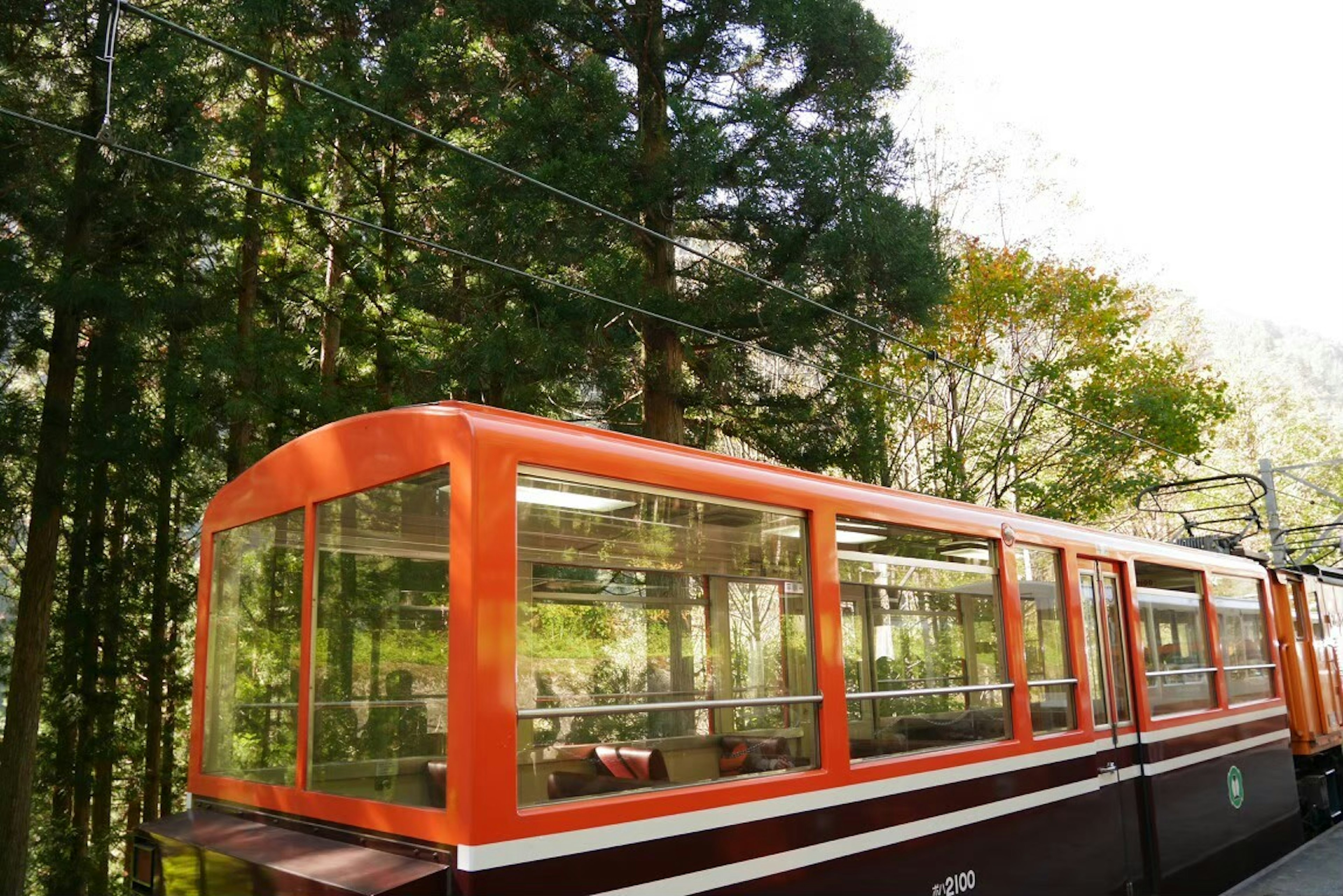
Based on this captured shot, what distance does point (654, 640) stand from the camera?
557cm

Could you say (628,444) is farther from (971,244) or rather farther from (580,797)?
(971,244)

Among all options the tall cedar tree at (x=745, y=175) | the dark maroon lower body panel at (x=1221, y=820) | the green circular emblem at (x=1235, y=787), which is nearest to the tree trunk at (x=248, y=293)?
the tall cedar tree at (x=745, y=175)

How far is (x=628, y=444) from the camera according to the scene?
4.30 meters

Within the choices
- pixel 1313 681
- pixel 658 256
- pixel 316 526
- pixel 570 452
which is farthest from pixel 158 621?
pixel 1313 681

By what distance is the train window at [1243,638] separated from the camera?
945cm

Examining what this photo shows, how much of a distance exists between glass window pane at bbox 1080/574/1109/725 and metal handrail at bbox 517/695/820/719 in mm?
3420

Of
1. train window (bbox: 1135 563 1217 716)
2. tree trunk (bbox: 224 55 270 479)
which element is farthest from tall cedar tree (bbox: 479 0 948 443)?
train window (bbox: 1135 563 1217 716)

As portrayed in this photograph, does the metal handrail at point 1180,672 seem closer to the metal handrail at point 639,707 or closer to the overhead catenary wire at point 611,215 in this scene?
the overhead catenary wire at point 611,215

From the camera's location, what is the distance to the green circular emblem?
9.05 metres

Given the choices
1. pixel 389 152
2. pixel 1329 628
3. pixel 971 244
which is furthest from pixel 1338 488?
pixel 389 152

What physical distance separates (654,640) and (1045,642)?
2702 mm

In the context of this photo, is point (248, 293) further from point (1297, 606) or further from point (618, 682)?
point (1297, 606)

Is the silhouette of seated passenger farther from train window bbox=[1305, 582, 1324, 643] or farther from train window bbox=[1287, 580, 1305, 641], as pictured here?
train window bbox=[1305, 582, 1324, 643]

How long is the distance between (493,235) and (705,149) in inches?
102
